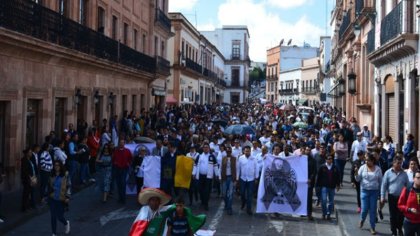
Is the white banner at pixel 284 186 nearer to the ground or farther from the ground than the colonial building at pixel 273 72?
nearer to the ground

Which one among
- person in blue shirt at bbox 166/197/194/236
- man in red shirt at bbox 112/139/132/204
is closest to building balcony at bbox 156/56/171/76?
man in red shirt at bbox 112/139/132/204

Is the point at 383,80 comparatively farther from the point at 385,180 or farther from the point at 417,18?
the point at 385,180

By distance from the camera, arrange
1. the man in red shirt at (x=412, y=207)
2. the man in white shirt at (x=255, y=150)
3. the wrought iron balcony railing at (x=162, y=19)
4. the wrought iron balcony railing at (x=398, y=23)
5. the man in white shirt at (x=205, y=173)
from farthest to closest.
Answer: the wrought iron balcony railing at (x=162, y=19)
the wrought iron balcony railing at (x=398, y=23)
the man in white shirt at (x=255, y=150)
the man in white shirt at (x=205, y=173)
the man in red shirt at (x=412, y=207)

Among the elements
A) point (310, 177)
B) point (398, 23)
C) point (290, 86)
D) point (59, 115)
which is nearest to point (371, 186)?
point (310, 177)

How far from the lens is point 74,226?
1137 cm

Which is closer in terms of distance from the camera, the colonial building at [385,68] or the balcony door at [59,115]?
the colonial building at [385,68]

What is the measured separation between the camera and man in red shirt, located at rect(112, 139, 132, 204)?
45.4 feet

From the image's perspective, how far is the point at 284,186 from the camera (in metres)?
12.7

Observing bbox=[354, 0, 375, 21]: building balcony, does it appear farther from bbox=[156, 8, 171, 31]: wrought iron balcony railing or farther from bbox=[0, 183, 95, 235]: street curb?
bbox=[0, 183, 95, 235]: street curb

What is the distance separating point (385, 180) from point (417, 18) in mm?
7271

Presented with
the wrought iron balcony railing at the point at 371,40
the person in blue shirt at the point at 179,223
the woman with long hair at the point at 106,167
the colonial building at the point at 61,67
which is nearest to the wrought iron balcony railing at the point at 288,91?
the colonial building at the point at 61,67

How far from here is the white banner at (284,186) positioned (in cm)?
1257

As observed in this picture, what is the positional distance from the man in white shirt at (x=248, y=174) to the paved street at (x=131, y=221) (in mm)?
402

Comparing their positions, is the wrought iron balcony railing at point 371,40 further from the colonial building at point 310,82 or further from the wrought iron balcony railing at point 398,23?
the colonial building at point 310,82
